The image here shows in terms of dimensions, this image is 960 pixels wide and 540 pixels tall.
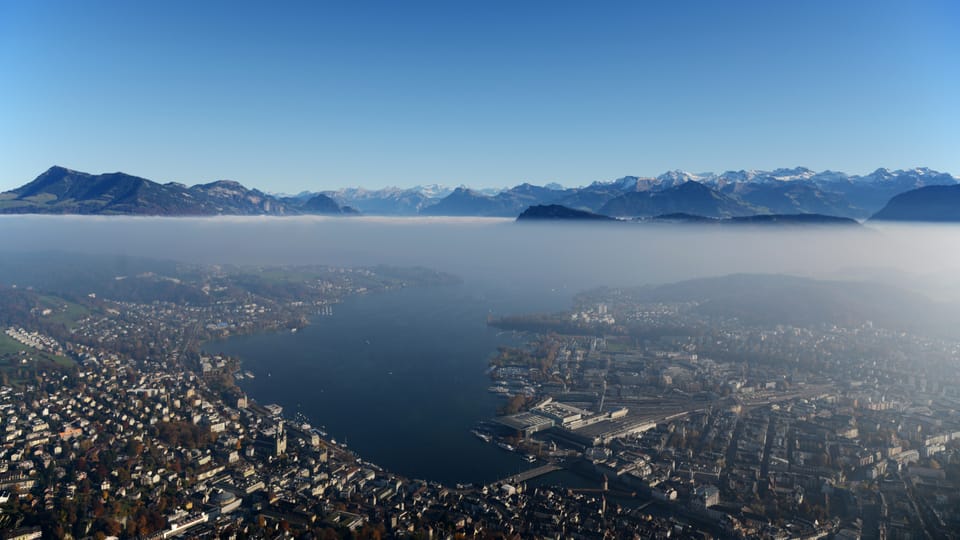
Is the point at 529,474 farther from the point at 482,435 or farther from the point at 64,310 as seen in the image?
the point at 64,310

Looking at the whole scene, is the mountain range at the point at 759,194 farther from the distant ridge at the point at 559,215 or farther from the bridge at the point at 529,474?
the bridge at the point at 529,474

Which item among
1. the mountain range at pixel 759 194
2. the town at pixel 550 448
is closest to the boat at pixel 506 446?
the town at pixel 550 448

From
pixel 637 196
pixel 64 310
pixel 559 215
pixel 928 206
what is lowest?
pixel 64 310

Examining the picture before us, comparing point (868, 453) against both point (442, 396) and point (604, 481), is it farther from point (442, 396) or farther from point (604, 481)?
point (442, 396)

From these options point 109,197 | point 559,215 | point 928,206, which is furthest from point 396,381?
point 109,197

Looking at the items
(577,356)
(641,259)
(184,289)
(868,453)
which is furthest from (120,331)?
(641,259)

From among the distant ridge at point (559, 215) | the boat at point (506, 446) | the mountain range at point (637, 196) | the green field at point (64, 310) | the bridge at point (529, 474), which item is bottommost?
the bridge at point (529, 474)
